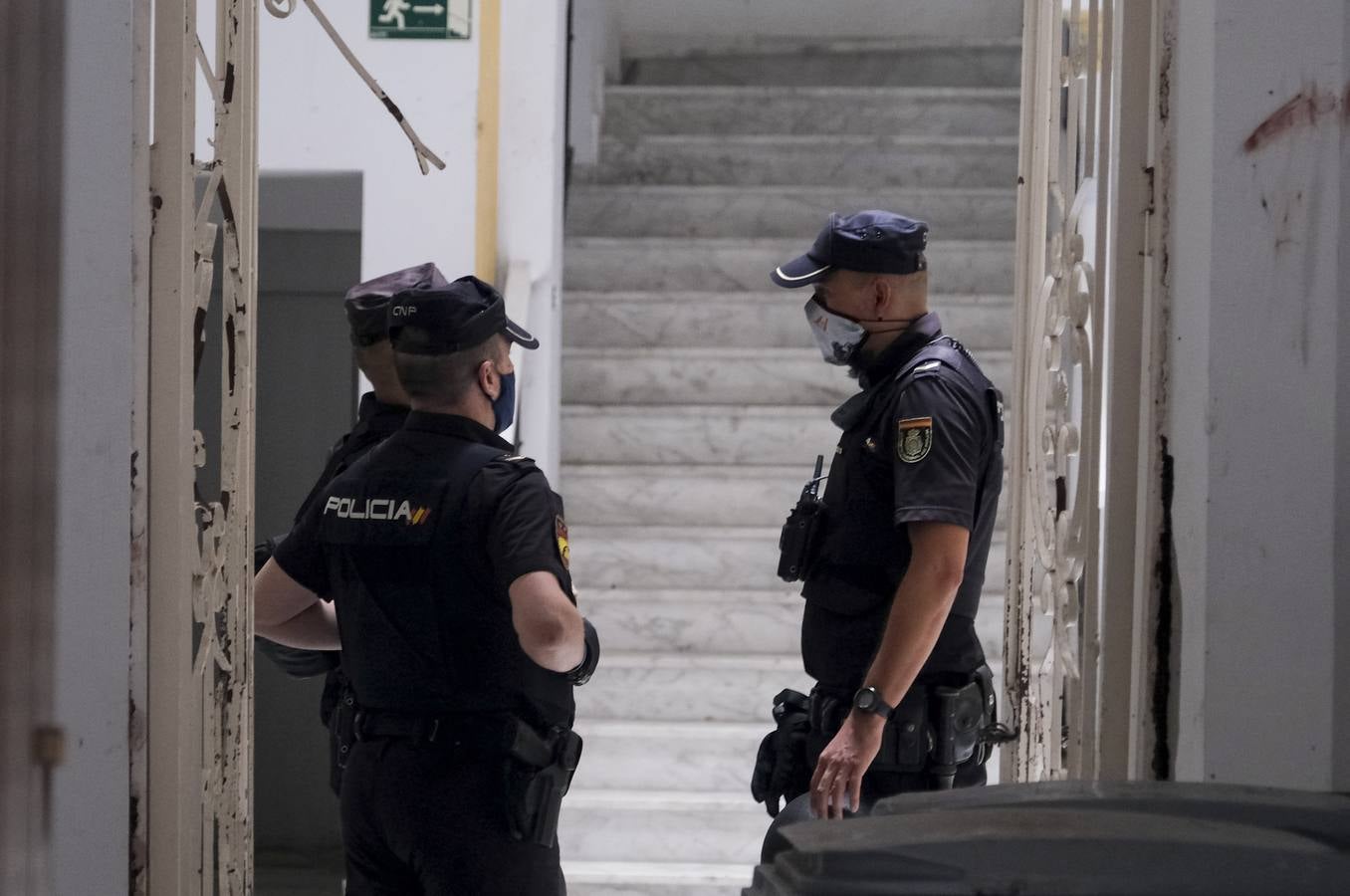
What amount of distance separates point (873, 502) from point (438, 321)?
0.77m

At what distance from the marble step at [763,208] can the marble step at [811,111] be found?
60 cm

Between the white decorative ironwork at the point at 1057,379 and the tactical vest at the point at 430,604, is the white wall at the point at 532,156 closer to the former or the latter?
the white decorative ironwork at the point at 1057,379

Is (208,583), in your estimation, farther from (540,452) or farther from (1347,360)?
(540,452)

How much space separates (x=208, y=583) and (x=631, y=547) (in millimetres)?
2815

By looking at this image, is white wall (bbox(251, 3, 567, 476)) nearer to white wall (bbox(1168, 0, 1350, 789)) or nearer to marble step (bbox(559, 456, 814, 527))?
marble step (bbox(559, 456, 814, 527))

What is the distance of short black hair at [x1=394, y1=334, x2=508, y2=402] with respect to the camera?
7.82 feet

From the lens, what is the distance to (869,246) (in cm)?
256

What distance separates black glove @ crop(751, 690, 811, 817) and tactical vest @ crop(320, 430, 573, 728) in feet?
1.59

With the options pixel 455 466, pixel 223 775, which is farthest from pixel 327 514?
pixel 223 775

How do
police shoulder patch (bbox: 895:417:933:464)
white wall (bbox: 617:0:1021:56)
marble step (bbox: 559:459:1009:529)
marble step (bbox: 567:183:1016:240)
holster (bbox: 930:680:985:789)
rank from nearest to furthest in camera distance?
police shoulder patch (bbox: 895:417:933:464) < holster (bbox: 930:680:985:789) < marble step (bbox: 559:459:1009:529) < marble step (bbox: 567:183:1016:240) < white wall (bbox: 617:0:1021:56)

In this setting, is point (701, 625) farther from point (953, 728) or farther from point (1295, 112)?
point (1295, 112)

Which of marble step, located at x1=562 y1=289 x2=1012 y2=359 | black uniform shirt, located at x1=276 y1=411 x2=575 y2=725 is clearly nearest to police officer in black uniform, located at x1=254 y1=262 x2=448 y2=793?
black uniform shirt, located at x1=276 y1=411 x2=575 y2=725

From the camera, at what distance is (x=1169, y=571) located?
1.76 metres

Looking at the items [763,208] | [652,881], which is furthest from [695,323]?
[652,881]
